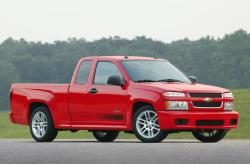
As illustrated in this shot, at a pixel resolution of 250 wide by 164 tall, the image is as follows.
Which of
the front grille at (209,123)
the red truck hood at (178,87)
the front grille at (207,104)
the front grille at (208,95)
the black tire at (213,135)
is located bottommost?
the black tire at (213,135)

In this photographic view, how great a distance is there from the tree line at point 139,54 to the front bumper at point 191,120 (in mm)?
128002

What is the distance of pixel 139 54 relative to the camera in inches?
7131

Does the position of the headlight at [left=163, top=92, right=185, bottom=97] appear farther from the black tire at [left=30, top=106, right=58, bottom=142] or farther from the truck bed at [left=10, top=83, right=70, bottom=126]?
the black tire at [left=30, top=106, right=58, bottom=142]

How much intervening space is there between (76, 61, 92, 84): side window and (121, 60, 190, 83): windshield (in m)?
0.84

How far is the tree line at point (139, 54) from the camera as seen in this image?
161250mm

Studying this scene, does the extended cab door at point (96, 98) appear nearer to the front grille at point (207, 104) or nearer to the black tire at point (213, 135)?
the front grille at point (207, 104)

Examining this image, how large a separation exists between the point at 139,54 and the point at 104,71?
163 m

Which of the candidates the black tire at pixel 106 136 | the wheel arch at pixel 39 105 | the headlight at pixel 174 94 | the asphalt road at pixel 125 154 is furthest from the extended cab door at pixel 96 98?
the asphalt road at pixel 125 154

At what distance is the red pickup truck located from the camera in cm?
1661

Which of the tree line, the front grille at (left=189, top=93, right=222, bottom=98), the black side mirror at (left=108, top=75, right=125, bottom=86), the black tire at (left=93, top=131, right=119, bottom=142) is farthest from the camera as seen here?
the tree line

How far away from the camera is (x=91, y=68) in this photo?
60.0 ft

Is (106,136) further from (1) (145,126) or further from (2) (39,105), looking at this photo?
(1) (145,126)

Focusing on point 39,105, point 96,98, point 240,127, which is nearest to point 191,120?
point 96,98

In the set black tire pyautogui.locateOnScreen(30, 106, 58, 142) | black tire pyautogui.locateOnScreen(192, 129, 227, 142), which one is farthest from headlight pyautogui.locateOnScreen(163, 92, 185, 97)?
black tire pyautogui.locateOnScreen(30, 106, 58, 142)
